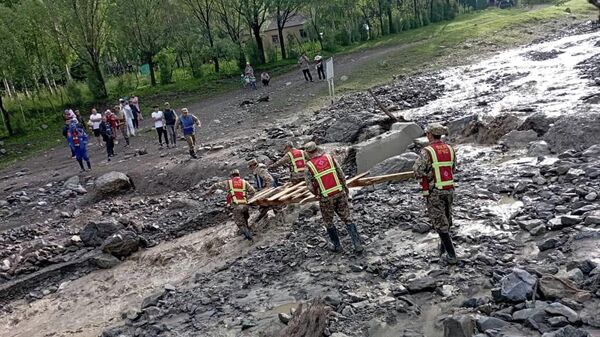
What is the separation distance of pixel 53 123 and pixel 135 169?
13214 millimetres

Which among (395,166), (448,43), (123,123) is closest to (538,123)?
(395,166)

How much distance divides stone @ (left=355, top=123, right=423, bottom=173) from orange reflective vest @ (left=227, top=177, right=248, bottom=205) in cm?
324

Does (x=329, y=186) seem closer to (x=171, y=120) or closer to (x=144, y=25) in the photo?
(x=171, y=120)

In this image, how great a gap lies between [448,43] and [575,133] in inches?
907

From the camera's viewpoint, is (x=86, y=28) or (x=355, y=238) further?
(x=86, y=28)

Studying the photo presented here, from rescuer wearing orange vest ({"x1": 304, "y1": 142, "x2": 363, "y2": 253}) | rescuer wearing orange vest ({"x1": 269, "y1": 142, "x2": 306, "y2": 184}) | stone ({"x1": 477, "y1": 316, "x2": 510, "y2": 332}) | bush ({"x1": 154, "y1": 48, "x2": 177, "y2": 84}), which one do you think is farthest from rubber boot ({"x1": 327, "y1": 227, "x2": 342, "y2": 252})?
bush ({"x1": 154, "y1": 48, "x2": 177, "y2": 84})

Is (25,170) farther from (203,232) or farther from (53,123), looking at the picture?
(203,232)

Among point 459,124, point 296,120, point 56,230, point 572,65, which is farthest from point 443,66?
point 56,230

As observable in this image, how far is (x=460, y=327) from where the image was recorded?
5.37 metres

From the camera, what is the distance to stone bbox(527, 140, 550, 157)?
11.1m

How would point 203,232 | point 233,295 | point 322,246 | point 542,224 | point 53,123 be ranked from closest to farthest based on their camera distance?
1. point 542,224
2. point 233,295
3. point 322,246
4. point 203,232
5. point 53,123

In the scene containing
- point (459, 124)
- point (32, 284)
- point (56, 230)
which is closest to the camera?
point (32, 284)

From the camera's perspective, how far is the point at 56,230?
1373 centimetres

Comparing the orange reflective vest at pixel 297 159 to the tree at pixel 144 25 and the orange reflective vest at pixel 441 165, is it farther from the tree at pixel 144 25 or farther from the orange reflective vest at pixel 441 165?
the tree at pixel 144 25
